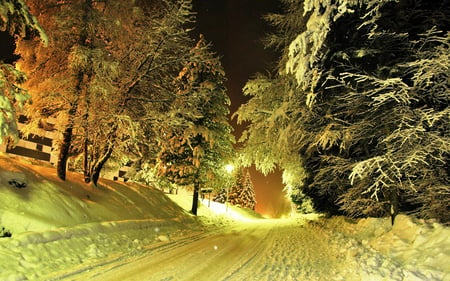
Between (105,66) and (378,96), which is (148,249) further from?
(378,96)

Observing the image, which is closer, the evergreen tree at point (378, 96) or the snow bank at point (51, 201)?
the evergreen tree at point (378, 96)

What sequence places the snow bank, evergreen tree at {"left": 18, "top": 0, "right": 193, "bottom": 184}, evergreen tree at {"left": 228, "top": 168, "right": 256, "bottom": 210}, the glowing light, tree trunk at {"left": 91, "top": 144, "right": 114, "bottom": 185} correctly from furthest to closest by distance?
evergreen tree at {"left": 228, "top": 168, "right": 256, "bottom": 210} → the glowing light → tree trunk at {"left": 91, "top": 144, "right": 114, "bottom": 185} → evergreen tree at {"left": 18, "top": 0, "right": 193, "bottom": 184} → the snow bank

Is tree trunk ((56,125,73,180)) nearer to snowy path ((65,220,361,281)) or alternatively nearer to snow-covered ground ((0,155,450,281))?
snow-covered ground ((0,155,450,281))

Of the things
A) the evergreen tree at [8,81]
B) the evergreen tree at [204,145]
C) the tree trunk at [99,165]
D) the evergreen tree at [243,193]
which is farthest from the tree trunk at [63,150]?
the evergreen tree at [243,193]

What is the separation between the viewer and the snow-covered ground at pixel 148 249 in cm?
587

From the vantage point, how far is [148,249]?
344 inches

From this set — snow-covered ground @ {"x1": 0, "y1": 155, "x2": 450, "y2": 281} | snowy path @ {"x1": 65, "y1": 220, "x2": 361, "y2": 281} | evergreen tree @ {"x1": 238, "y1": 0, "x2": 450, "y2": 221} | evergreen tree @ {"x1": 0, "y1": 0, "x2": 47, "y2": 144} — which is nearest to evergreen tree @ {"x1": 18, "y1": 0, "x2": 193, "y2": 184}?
snow-covered ground @ {"x1": 0, "y1": 155, "x2": 450, "y2": 281}

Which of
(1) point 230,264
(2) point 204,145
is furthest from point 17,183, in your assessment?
(2) point 204,145

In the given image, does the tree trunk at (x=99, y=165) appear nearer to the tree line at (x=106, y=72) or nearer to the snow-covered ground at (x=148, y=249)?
the tree line at (x=106, y=72)

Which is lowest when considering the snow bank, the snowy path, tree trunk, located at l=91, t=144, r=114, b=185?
→ the snowy path

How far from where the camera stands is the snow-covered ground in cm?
587

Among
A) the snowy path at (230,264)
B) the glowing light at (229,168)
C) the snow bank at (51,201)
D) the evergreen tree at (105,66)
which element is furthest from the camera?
the glowing light at (229,168)

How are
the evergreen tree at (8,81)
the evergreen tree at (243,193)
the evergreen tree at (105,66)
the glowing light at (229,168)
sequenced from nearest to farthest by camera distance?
the evergreen tree at (8,81)
the evergreen tree at (105,66)
the glowing light at (229,168)
the evergreen tree at (243,193)

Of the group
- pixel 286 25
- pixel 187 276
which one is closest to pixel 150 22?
pixel 286 25
